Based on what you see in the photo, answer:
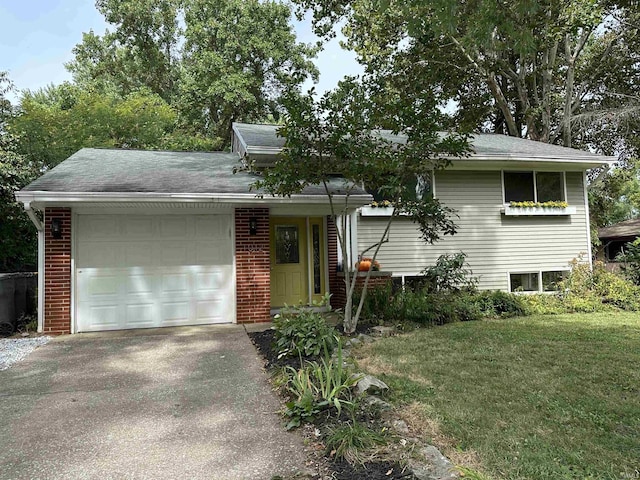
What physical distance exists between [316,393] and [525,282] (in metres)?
8.93

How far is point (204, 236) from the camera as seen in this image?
789 cm

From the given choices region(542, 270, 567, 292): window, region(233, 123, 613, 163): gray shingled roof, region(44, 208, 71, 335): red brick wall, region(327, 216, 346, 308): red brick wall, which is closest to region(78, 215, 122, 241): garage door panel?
region(44, 208, 71, 335): red brick wall

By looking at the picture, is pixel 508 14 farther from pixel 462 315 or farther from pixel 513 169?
pixel 513 169

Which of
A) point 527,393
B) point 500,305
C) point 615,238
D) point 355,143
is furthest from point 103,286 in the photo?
point 615,238

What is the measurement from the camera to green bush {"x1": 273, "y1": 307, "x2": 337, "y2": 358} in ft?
16.3

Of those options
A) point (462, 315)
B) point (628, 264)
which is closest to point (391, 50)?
point (628, 264)

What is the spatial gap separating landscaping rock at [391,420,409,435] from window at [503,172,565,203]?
874 centimetres

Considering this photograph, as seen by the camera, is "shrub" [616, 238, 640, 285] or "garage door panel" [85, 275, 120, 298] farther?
"shrub" [616, 238, 640, 285]

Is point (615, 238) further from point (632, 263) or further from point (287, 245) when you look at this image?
point (287, 245)

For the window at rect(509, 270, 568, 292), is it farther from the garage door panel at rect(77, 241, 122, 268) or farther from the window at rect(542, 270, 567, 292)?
the garage door panel at rect(77, 241, 122, 268)

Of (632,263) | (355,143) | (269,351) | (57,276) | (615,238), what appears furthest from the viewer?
(615,238)

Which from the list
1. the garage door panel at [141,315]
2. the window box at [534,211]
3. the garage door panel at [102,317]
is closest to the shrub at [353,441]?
the garage door panel at [141,315]

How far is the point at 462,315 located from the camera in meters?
8.05

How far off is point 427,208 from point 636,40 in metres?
16.0
